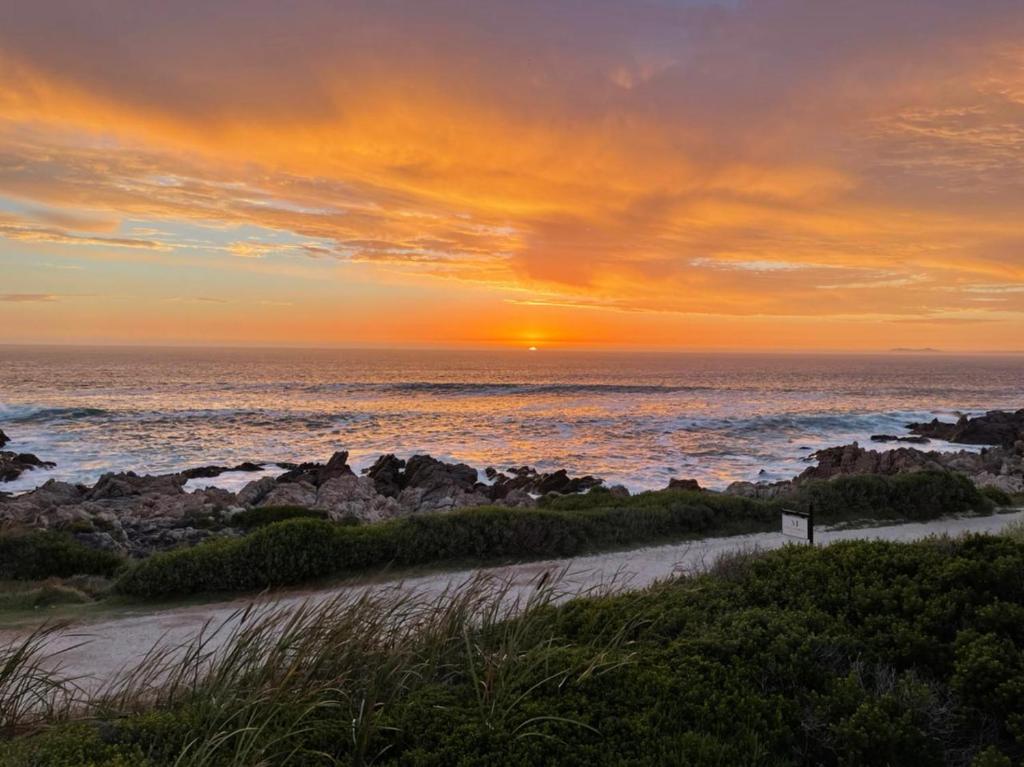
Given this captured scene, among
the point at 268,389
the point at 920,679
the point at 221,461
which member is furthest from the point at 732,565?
the point at 268,389

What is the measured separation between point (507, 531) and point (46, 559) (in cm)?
849

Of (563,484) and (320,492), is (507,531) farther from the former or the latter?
(563,484)

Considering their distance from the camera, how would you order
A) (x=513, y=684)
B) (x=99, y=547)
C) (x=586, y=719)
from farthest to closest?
(x=99, y=547), (x=513, y=684), (x=586, y=719)

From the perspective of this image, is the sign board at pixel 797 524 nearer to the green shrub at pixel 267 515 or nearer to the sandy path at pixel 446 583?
the sandy path at pixel 446 583

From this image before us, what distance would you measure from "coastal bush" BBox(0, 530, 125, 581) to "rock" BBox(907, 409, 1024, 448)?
41.1m

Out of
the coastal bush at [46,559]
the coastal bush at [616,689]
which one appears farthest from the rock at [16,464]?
the coastal bush at [616,689]

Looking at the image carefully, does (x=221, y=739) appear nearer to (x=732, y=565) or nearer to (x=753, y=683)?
(x=753, y=683)

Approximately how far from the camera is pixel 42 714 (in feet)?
14.9

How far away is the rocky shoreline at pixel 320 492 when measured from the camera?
1680 centimetres

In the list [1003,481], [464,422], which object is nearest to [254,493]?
[1003,481]

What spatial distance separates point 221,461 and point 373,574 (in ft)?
79.2

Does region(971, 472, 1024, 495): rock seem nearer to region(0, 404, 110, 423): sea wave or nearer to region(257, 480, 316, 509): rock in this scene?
region(257, 480, 316, 509): rock

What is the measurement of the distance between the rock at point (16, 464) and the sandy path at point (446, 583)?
24.3 metres

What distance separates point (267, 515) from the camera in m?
17.2
